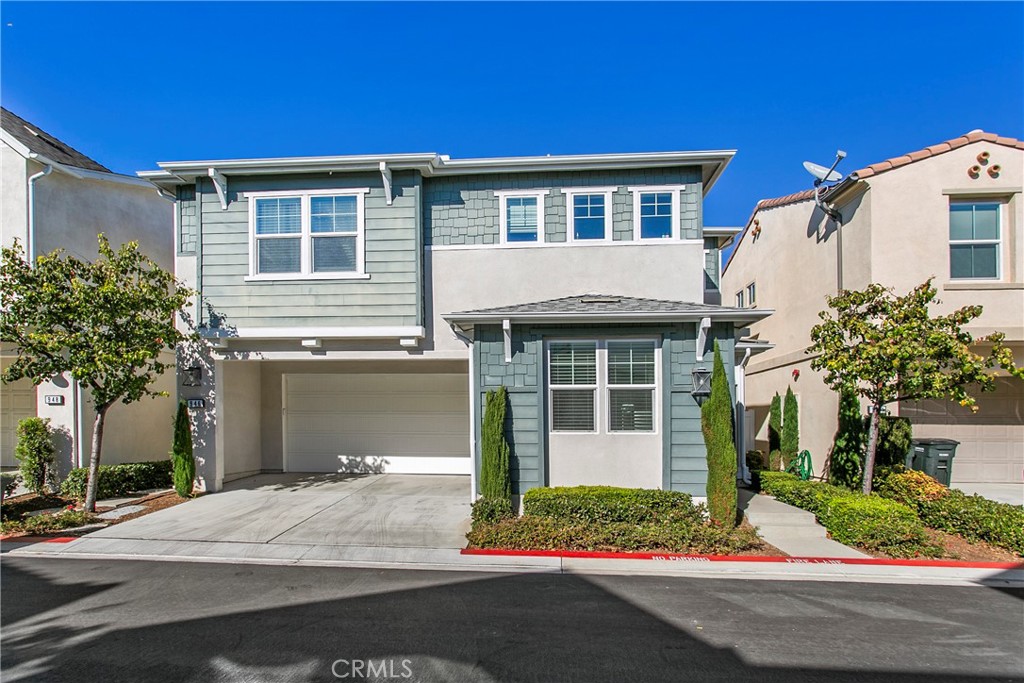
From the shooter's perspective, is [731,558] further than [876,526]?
No

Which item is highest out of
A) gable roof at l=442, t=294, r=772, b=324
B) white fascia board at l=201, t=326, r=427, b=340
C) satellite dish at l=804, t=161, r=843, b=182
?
satellite dish at l=804, t=161, r=843, b=182

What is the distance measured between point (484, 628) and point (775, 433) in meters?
11.1

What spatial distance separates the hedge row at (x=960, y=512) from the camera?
654 centimetres

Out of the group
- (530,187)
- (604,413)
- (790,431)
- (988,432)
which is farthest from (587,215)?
(988,432)

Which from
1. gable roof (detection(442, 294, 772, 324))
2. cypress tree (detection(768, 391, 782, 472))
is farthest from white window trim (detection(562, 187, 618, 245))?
cypress tree (detection(768, 391, 782, 472))

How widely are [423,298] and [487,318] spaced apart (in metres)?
2.27

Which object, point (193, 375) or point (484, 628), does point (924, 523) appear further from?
point (193, 375)

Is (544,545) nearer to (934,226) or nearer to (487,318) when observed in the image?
(487,318)

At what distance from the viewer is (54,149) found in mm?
11945

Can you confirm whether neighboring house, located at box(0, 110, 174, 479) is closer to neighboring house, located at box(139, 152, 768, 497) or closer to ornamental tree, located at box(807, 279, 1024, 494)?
neighboring house, located at box(139, 152, 768, 497)

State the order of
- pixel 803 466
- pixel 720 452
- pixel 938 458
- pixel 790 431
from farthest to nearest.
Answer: pixel 790 431, pixel 803 466, pixel 938 458, pixel 720 452

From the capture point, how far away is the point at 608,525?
7.02 meters

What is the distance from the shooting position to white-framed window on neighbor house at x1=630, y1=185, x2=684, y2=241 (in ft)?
31.5

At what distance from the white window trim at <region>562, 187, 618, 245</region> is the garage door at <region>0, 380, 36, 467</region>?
A: 13417 millimetres
